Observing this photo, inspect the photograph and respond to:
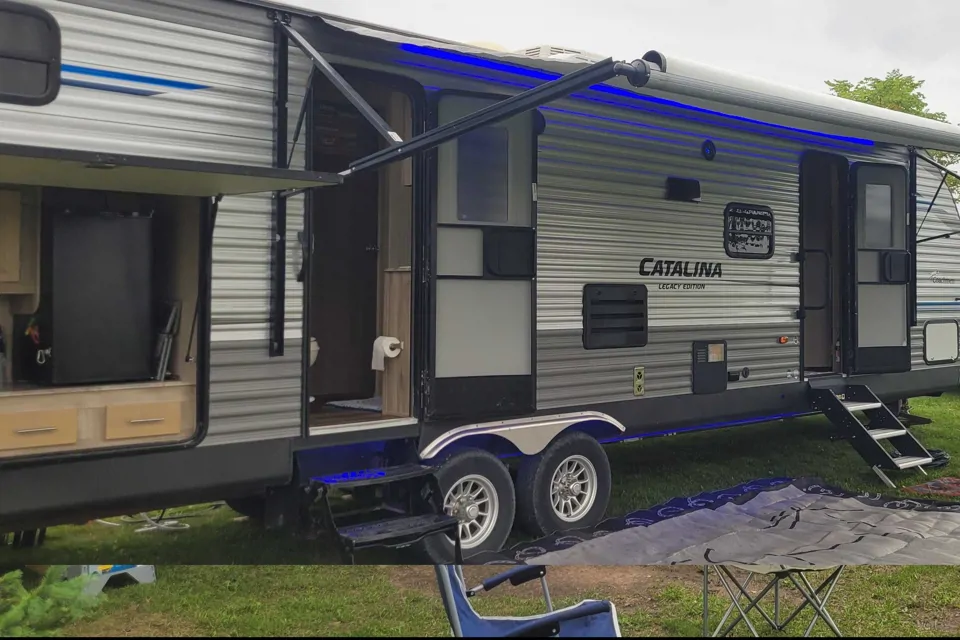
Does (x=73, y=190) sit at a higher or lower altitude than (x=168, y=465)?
higher

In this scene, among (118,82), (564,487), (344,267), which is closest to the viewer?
(118,82)

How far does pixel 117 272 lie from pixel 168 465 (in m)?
0.85

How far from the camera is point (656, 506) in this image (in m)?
5.93

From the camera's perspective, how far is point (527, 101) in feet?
13.6

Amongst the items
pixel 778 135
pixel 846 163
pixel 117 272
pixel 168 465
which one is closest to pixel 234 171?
pixel 117 272

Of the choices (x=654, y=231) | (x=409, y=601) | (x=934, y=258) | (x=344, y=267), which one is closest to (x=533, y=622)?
(x=409, y=601)

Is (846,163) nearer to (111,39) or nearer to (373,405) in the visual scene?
(373,405)

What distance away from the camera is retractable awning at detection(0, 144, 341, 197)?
320 cm

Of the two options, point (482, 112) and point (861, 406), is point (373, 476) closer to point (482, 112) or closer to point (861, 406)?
point (482, 112)

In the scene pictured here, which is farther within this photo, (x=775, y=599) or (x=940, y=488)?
(x=940, y=488)

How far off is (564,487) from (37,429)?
2.89 meters

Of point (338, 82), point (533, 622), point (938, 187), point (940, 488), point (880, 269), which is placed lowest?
point (940, 488)

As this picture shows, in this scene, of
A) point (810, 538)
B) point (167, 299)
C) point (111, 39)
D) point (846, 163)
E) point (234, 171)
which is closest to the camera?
point (234, 171)

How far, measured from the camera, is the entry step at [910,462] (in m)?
6.72
